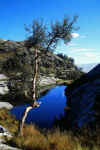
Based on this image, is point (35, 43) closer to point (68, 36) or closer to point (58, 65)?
point (68, 36)

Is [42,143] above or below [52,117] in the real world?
above

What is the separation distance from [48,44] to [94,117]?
300 inches

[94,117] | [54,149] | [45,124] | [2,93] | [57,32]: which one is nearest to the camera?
[54,149]

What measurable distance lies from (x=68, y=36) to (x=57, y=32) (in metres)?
0.83

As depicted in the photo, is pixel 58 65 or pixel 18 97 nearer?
pixel 18 97

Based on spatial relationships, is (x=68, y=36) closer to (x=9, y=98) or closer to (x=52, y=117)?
Answer: (x=52, y=117)

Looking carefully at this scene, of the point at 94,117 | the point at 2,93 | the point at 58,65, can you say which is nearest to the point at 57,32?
the point at 94,117

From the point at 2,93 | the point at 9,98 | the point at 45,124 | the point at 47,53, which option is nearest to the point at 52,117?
the point at 45,124

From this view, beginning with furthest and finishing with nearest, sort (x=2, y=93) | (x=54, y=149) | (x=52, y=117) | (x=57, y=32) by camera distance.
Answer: (x=2, y=93)
(x=52, y=117)
(x=57, y=32)
(x=54, y=149)

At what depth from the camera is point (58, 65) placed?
12594cm

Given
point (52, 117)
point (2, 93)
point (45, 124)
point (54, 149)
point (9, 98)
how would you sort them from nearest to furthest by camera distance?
point (54, 149)
point (45, 124)
point (52, 117)
point (9, 98)
point (2, 93)

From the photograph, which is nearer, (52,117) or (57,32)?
(57,32)

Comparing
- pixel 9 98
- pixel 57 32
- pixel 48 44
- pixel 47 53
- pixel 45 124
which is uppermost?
pixel 57 32

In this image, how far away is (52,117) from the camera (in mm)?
20719
